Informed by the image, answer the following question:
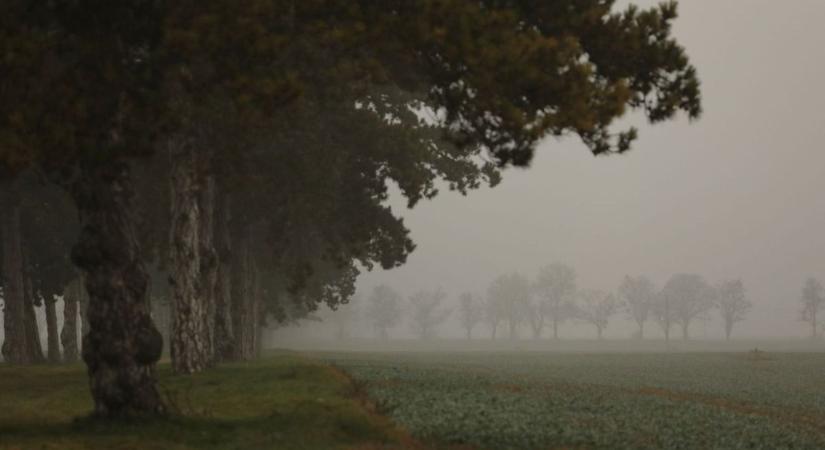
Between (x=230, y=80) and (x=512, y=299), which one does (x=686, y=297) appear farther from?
(x=230, y=80)

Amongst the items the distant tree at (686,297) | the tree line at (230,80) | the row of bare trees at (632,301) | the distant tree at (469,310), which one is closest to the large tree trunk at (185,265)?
the tree line at (230,80)

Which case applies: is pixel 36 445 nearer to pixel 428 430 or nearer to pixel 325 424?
pixel 325 424

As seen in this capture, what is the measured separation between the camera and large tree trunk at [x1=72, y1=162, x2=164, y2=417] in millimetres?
16672

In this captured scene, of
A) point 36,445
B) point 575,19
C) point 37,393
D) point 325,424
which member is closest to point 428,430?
point 325,424

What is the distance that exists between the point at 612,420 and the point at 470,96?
9022mm

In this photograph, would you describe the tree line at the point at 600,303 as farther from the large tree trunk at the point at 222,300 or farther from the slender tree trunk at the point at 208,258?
the slender tree trunk at the point at 208,258

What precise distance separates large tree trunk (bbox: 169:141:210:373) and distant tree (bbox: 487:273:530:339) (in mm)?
147824

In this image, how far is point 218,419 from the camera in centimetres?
1761

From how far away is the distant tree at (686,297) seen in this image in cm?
15625

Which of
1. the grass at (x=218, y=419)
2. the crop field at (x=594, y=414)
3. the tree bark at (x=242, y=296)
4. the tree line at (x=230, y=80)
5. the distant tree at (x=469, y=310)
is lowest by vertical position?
the distant tree at (x=469, y=310)

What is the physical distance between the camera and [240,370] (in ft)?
98.6

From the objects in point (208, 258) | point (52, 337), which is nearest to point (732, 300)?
point (52, 337)

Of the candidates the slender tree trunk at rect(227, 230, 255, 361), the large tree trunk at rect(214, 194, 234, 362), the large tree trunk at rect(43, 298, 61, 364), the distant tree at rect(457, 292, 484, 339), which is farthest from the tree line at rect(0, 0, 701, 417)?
the distant tree at rect(457, 292, 484, 339)

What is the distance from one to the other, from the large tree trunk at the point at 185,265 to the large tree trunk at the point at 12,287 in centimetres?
1204
